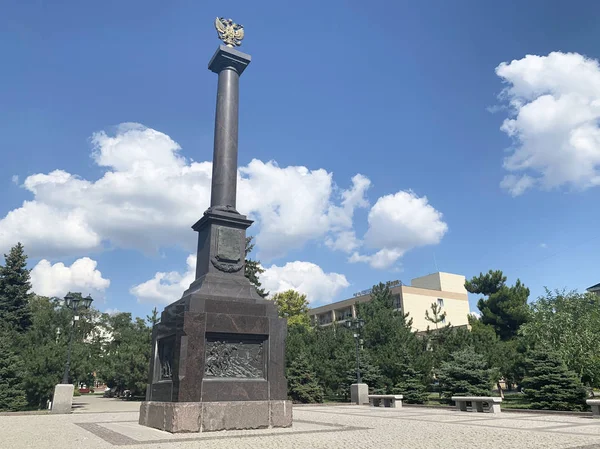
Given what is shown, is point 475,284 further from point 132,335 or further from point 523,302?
point 132,335

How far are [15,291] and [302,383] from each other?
26.7 meters

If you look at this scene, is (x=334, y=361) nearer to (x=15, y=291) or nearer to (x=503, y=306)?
(x=503, y=306)

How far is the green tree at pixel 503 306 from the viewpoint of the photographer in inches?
1687

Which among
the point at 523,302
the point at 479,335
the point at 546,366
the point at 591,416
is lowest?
the point at 591,416

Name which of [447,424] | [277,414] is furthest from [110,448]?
[447,424]

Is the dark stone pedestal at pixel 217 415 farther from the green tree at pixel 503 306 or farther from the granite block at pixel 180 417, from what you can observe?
the green tree at pixel 503 306

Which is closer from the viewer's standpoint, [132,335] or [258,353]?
[258,353]

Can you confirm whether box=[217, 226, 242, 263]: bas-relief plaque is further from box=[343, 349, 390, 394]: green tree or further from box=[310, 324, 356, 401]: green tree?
box=[310, 324, 356, 401]: green tree

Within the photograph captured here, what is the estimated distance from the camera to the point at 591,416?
579 inches

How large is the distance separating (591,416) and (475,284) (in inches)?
1343

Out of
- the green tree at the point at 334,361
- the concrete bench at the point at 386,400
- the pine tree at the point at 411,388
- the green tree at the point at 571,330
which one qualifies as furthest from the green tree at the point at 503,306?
the concrete bench at the point at 386,400

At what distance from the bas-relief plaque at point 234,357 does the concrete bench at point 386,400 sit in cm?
1065

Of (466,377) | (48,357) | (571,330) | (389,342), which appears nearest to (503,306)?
(571,330)

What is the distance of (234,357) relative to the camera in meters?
11.1
